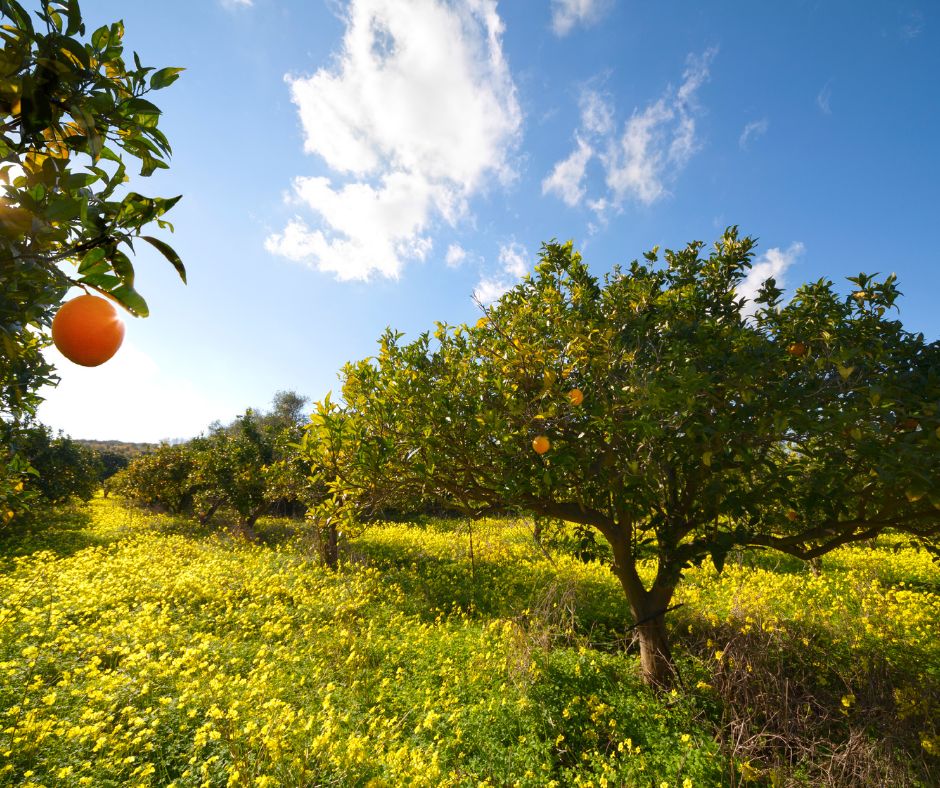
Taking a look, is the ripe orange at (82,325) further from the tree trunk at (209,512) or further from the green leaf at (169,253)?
the tree trunk at (209,512)

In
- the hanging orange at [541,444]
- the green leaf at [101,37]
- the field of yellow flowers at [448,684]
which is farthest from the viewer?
the hanging orange at [541,444]

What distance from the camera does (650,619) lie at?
187 inches

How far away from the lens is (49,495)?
16250mm

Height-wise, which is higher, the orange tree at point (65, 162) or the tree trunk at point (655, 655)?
the orange tree at point (65, 162)

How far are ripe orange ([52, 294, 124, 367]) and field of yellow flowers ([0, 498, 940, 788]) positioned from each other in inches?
115

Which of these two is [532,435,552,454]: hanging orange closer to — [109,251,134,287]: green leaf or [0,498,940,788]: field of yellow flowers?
[0,498,940,788]: field of yellow flowers

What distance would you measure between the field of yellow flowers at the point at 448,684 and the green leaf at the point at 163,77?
3.61 m

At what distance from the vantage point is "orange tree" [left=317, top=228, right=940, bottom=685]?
8.97 feet

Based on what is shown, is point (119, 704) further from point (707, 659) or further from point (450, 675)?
point (707, 659)

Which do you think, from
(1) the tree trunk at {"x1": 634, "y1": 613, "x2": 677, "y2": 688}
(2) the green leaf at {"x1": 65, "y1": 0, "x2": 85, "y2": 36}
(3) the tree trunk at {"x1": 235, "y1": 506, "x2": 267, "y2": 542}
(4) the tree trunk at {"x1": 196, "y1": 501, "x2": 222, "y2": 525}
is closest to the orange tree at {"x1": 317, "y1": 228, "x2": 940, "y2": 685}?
(1) the tree trunk at {"x1": 634, "y1": 613, "x2": 677, "y2": 688}

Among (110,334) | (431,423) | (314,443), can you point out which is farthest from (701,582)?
(110,334)

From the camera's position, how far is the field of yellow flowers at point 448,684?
3.28 metres

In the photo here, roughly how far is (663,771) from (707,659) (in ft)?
5.90

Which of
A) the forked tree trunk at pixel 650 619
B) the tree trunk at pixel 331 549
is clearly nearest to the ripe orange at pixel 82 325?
the forked tree trunk at pixel 650 619
